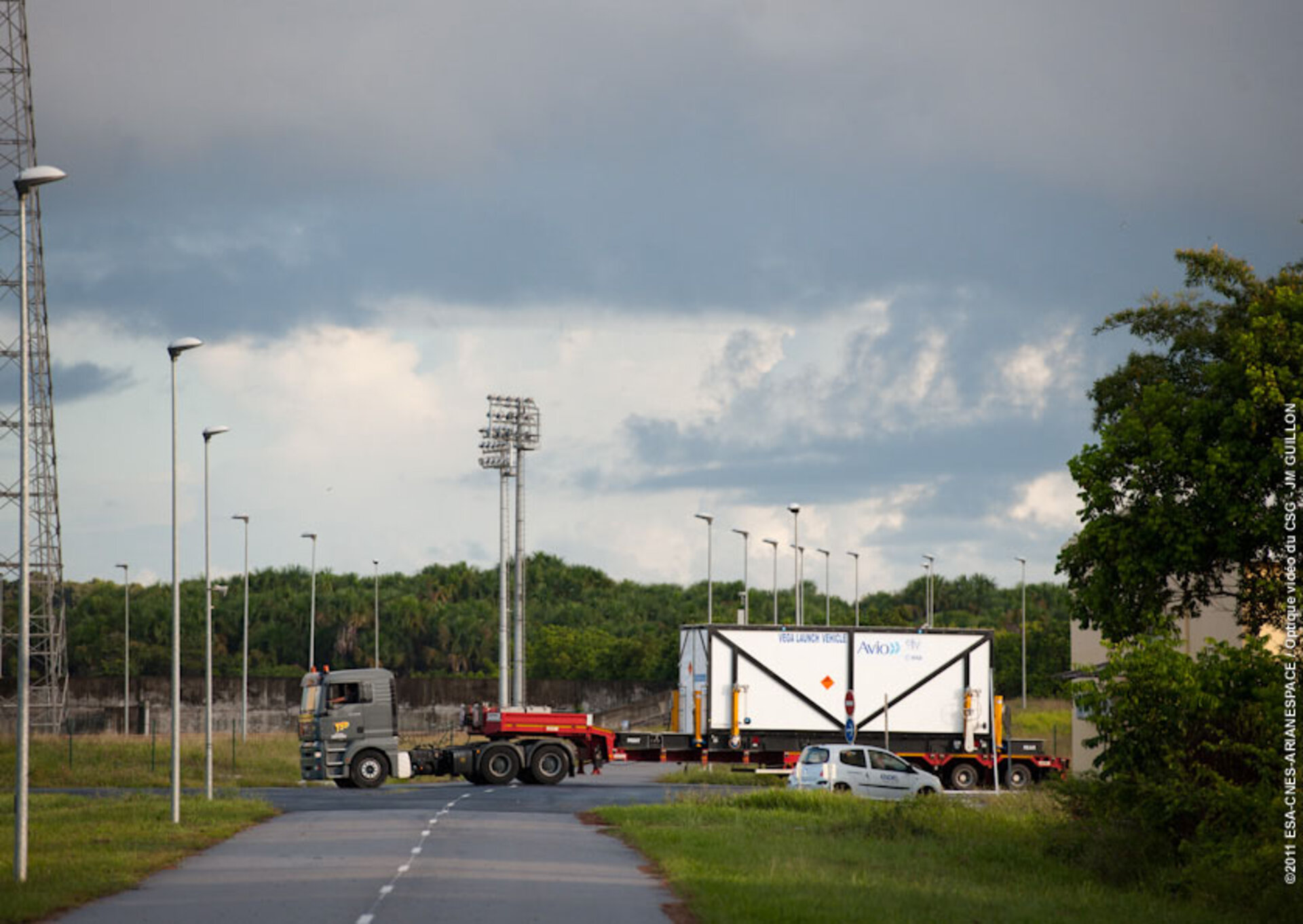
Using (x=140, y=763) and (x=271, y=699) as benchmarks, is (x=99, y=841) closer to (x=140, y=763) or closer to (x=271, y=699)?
(x=140, y=763)

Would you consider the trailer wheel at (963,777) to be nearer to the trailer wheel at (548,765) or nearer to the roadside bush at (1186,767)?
the trailer wheel at (548,765)

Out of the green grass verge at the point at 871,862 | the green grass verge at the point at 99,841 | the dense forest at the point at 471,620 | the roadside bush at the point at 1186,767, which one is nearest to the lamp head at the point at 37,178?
the green grass verge at the point at 99,841

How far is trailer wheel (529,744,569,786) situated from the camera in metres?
43.5

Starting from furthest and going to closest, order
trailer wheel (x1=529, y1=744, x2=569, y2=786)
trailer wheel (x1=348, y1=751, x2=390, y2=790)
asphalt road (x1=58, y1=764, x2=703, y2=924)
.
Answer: trailer wheel (x1=529, y1=744, x2=569, y2=786)
trailer wheel (x1=348, y1=751, x2=390, y2=790)
asphalt road (x1=58, y1=764, x2=703, y2=924)

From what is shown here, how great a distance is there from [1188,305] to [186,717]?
62.2m

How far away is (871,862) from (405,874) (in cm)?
677

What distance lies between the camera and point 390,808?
111 ft

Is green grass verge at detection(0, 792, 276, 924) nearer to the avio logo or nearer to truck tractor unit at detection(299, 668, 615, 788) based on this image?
truck tractor unit at detection(299, 668, 615, 788)

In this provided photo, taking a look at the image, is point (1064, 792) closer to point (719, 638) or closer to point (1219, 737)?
point (1219, 737)

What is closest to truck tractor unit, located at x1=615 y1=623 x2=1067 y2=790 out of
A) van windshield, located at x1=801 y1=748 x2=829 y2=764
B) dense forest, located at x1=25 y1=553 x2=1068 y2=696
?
van windshield, located at x1=801 y1=748 x2=829 y2=764

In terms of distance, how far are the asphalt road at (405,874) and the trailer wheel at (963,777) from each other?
13.8 metres

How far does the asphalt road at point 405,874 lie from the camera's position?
17016mm

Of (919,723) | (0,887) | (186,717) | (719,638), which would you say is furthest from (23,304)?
(186,717)

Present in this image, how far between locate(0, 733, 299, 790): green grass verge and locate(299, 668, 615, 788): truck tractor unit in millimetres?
8571
